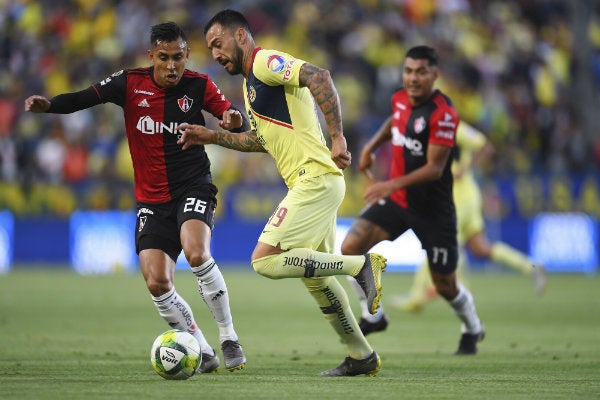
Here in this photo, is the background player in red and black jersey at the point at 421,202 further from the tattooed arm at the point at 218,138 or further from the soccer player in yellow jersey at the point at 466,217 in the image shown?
the soccer player in yellow jersey at the point at 466,217

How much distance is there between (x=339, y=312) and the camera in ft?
25.1

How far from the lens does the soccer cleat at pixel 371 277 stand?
280 inches

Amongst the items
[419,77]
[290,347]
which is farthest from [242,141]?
[290,347]

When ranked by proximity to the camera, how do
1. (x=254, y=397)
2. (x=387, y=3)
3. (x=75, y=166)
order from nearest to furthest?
(x=254, y=397) → (x=75, y=166) → (x=387, y=3)

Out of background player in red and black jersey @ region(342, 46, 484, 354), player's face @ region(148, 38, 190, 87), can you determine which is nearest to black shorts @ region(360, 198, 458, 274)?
background player in red and black jersey @ region(342, 46, 484, 354)

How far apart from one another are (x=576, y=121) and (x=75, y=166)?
10.7 m

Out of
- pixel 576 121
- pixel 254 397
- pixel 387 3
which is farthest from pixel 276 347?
pixel 387 3

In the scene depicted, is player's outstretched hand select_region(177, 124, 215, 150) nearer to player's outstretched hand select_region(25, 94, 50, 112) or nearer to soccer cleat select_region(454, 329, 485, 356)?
player's outstretched hand select_region(25, 94, 50, 112)

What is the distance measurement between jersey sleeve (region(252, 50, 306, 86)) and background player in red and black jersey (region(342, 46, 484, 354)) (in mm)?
2345

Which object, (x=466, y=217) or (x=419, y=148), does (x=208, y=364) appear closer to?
(x=419, y=148)

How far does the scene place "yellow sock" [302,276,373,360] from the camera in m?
7.58

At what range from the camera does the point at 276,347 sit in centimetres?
977

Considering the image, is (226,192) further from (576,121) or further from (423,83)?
(423,83)

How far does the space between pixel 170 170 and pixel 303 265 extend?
1461 mm
